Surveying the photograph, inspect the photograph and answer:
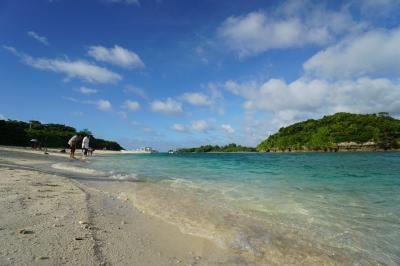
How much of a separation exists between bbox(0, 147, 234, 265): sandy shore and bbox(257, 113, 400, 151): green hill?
4818 inches

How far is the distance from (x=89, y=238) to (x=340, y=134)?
426 ft

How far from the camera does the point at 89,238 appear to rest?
496cm

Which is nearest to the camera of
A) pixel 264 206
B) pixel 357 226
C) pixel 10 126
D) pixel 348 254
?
pixel 348 254

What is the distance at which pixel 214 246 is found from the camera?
5.46 metres

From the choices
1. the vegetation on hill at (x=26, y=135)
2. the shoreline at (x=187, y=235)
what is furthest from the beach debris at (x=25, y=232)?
the vegetation on hill at (x=26, y=135)

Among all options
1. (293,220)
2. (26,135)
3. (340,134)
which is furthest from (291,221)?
(340,134)

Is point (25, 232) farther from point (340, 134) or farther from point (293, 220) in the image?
point (340, 134)

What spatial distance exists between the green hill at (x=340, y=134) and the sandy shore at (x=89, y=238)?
12239cm

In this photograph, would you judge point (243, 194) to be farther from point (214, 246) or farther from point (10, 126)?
point (10, 126)

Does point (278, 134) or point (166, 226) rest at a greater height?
point (278, 134)

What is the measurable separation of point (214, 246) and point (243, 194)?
21.7 ft

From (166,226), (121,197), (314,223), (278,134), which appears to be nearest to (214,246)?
(166,226)

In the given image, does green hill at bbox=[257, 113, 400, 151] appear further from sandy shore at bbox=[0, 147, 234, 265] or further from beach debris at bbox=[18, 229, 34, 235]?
beach debris at bbox=[18, 229, 34, 235]

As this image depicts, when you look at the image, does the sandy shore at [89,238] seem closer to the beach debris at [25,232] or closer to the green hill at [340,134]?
the beach debris at [25,232]
